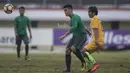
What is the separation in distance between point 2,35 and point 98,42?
17.1 metres

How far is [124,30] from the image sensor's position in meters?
30.4

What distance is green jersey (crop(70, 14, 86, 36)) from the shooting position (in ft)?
44.8

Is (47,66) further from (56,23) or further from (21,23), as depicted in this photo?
(56,23)

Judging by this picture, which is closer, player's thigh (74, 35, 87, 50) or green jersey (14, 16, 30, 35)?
player's thigh (74, 35, 87, 50)

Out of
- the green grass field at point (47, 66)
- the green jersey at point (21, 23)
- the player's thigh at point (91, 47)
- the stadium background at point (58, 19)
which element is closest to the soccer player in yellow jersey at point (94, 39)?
the player's thigh at point (91, 47)

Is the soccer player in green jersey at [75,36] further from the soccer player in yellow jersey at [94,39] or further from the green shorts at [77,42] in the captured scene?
the soccer player in yellow jersey at [94,39]

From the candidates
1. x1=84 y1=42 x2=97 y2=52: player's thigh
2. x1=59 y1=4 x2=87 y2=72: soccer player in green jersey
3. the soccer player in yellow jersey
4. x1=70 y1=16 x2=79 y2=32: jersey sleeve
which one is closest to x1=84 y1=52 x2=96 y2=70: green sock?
the soccer player in yellow jersey

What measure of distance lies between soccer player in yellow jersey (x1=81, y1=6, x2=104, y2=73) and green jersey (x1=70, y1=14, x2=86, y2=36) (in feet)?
1.63

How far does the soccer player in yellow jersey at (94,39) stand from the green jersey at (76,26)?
1.63 ft

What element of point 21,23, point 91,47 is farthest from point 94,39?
point 21,23

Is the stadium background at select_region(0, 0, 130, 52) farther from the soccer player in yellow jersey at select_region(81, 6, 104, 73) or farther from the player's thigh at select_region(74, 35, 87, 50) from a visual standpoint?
the soccer player in yellow jersey at select_region(81, 6, 104, 73)

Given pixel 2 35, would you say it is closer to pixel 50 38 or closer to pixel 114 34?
pixel 50 38

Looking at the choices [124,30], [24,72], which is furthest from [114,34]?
[24,72]

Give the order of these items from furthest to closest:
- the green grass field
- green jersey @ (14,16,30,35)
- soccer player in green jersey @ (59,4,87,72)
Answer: green jersey @ (14,16,30,35), the green grass field, soccer player in green jersey @ (59,4,87,72)
